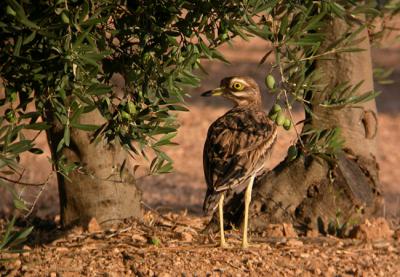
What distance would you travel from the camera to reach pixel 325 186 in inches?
248

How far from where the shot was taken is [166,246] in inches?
220

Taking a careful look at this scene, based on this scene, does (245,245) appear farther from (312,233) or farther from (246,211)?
(312,233)

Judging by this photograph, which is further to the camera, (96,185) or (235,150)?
(96,185)

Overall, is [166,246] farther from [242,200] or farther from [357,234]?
[357,234]

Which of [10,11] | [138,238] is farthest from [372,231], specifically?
[10,11]

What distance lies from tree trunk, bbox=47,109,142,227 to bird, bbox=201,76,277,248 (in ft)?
2.18

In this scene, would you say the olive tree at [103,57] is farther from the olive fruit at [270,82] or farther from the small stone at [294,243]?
the small stone at [294,243]

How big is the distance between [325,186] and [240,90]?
957 millimetres

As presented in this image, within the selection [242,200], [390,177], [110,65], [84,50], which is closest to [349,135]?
[242,200]

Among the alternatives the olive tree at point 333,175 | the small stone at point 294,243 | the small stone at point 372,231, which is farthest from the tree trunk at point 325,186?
the small stone at point 294,243

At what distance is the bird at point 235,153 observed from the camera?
17.7 feet

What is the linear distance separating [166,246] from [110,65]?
139 centimetres

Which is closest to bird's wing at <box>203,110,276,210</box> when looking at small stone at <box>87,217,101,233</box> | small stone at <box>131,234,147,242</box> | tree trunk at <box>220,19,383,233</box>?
tree trunk at <box>220,19,383,233</box>

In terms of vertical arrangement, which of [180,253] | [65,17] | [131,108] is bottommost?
[180,253]
